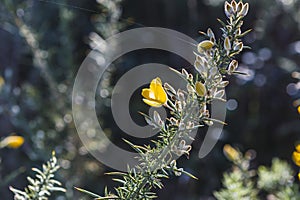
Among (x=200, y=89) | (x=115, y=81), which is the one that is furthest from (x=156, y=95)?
(x=115, y=81)

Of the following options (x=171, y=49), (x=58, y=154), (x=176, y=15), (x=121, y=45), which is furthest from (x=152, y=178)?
(x=176, y=15)

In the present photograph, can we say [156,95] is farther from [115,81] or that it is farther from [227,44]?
[115,81]

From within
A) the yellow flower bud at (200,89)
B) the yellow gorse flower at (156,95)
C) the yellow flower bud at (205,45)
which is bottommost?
the yellow flower bud at (200,89)

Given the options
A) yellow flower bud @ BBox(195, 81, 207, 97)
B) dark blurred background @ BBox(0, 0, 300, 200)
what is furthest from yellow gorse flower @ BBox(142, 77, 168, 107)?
dark blurred background @ BBox(0, 0, 300, 200)

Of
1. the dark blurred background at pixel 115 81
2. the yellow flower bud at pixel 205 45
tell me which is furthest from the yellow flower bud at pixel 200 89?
the dark blurred background at pixel 115 81

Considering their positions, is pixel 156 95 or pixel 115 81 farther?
pixel 115 81

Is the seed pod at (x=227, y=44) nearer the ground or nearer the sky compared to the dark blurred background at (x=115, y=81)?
nearer the ground

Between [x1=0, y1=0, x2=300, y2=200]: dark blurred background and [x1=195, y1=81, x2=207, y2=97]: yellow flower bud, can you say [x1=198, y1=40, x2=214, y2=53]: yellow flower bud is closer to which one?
[x1=195, y1=81, x2=207, y2=97]: yellow flower bud

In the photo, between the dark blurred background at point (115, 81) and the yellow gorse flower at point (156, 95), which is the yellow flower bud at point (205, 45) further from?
the dark blurred background at point (115, 81)

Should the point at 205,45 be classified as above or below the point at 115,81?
below

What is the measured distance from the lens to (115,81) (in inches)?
89.7

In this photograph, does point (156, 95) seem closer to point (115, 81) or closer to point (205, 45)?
point (205, 45)

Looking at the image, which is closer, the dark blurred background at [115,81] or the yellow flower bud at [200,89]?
the yellow flower bud at [200,89]

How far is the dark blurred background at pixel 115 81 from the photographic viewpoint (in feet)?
6.35
